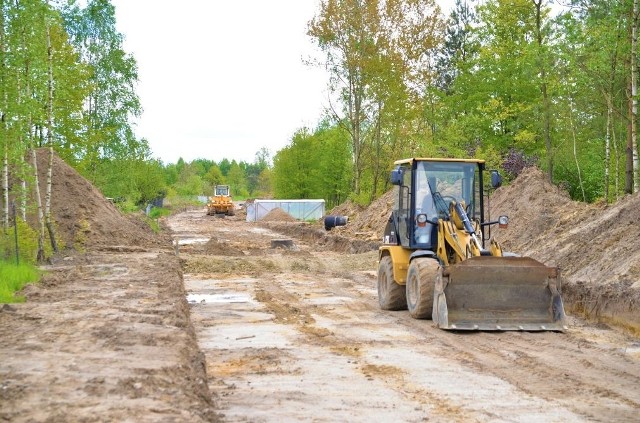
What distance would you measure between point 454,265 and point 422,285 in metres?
0.93

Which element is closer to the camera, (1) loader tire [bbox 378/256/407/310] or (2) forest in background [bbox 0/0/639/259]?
(1) loader tire [bbox 378/256/407/310]

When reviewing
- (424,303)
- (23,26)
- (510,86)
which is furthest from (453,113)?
(424,303)

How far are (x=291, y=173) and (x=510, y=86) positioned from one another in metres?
28.0

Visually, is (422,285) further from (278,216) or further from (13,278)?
(278,216)

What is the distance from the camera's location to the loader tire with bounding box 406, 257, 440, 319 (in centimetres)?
1216

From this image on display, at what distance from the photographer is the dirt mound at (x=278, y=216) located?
54.7m

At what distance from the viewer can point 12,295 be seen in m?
12.7

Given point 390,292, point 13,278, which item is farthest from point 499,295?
point 13,278

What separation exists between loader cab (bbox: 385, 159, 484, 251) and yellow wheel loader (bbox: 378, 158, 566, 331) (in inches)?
0.7

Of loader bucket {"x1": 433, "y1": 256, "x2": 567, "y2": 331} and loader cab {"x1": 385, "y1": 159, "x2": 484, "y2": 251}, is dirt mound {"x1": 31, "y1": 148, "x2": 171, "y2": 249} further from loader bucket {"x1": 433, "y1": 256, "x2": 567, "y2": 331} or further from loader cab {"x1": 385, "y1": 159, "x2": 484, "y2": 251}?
loader bucket {"x1": 433, "y1": 256, "x2": 567, "y2": 331}

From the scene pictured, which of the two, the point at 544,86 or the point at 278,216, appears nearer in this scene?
the point at 544,86

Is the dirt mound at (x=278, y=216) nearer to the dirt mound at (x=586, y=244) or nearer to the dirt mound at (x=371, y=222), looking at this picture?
the dirt mound at (x=371, y=222)

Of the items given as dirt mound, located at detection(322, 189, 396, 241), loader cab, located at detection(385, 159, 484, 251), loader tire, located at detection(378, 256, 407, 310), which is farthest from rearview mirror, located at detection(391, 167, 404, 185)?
dirt mound, located at detection(322, 189, 396, 241)

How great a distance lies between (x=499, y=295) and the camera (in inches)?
450
